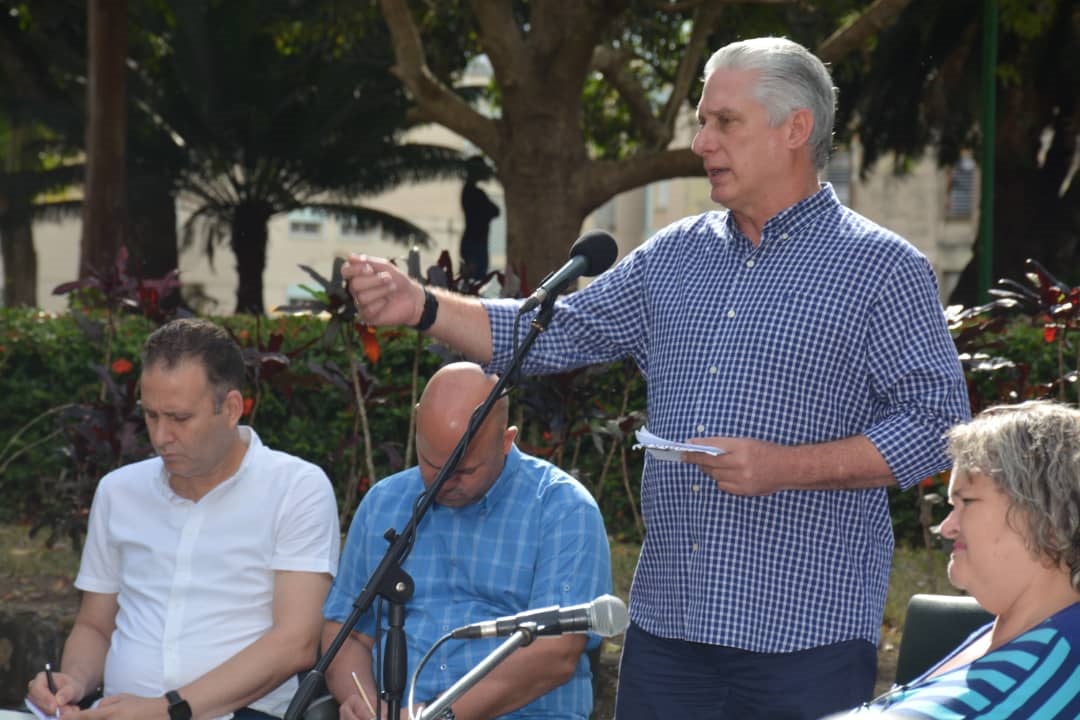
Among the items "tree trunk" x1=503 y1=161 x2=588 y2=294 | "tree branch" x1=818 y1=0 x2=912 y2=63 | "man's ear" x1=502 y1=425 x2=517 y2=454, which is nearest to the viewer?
"man's ear" x1=502 y1=425 x2=517 y2=454

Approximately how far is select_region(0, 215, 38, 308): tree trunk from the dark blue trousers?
65.1 ft

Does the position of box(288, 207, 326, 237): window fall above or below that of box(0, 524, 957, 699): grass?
above

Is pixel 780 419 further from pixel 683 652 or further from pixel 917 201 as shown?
pixel 917 201

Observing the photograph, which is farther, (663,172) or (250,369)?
(663,172)

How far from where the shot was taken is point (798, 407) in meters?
3.13

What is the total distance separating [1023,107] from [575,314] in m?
17.4

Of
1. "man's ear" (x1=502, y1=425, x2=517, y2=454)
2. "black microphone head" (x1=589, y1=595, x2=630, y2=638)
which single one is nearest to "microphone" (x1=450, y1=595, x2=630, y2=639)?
"black microphone head" (x1=589, y1=595, x2=630, y2=638)

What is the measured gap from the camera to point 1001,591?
2.59 meters

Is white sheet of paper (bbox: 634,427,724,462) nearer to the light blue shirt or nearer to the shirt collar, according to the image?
the shirt collar

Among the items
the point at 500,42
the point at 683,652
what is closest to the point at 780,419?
the point at 683,652

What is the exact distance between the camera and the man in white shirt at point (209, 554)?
4.10 m

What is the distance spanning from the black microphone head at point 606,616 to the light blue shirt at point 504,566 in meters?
1.44

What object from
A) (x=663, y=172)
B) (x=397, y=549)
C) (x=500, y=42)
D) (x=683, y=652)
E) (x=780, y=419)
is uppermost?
(x=500, y=42)

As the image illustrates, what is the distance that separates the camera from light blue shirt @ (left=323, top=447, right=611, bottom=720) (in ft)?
12.3
